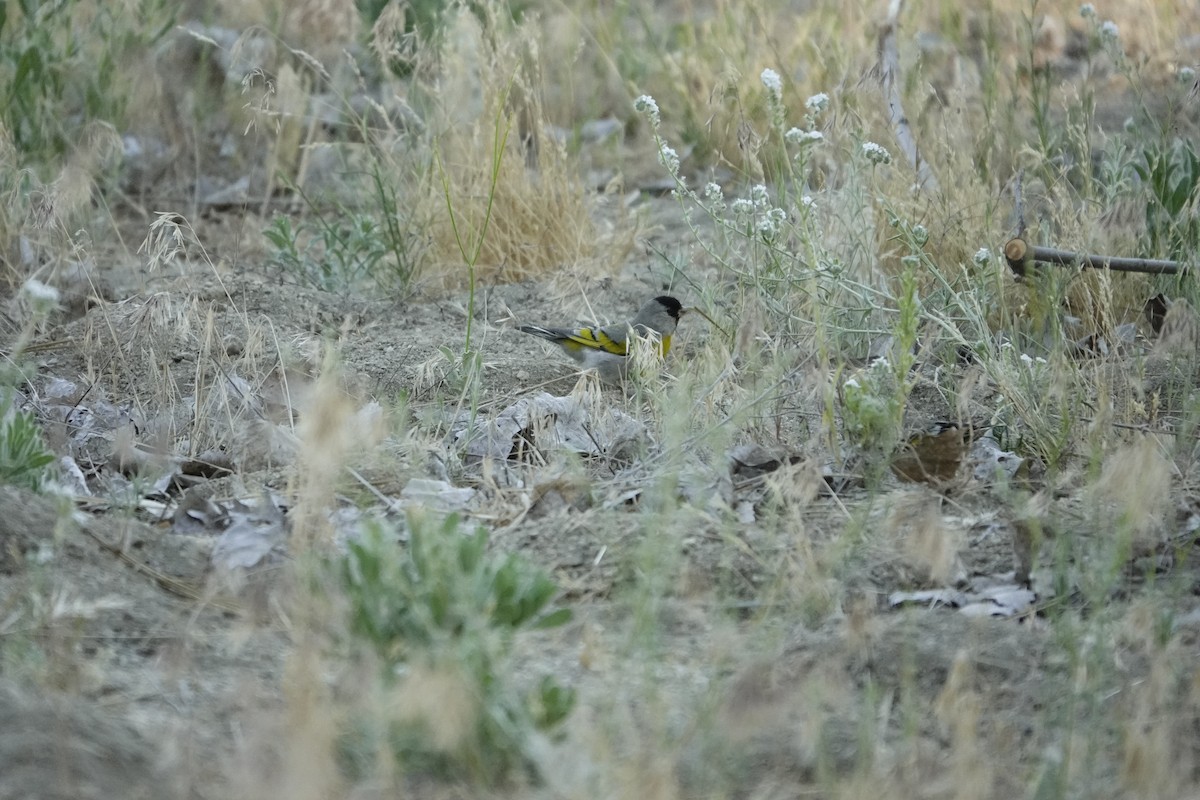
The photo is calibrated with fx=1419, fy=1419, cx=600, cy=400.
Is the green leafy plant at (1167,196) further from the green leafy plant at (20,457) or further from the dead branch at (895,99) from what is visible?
the green leafy plant at (20,457)

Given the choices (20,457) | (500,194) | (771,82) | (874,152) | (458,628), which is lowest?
(500,194)

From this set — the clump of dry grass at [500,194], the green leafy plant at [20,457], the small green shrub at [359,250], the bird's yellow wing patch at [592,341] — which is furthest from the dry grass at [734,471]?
the green leafy plant at [20,457]

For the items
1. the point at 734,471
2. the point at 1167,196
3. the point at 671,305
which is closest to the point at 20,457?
the point at 734,471

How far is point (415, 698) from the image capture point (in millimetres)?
1903

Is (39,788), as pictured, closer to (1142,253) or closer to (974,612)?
(974,612)

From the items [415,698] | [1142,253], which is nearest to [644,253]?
[1142,253]

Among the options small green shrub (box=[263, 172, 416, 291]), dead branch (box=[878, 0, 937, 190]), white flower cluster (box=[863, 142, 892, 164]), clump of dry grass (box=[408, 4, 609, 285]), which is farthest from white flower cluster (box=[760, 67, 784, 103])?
small green shrub (box=[263, 172, 416, 291])

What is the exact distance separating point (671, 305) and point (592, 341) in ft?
1.19

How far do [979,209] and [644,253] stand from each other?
1803 mm

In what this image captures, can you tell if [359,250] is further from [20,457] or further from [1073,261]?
[1073,261]

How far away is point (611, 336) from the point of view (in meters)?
5.18

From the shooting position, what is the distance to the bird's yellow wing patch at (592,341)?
512 cm

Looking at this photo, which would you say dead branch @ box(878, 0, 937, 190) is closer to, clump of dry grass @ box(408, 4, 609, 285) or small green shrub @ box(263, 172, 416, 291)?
clump of dry grass @ box(408, 4, 609, 285)

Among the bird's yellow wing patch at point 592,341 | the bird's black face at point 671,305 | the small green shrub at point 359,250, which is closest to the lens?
the bird's yellow wing patch at point 592,341
